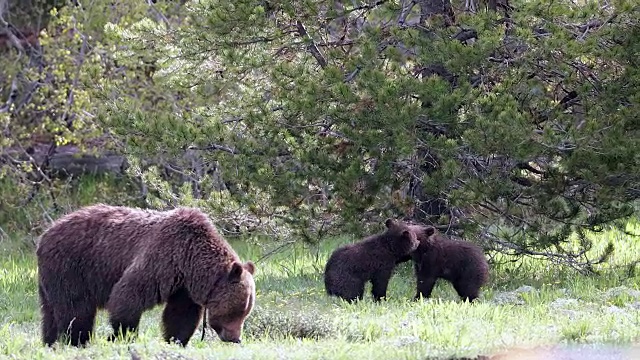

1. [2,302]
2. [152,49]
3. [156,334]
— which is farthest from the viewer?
[152,49]

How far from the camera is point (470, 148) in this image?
12.5 metres

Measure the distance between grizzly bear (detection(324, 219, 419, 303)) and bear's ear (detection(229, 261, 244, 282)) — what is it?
324cm

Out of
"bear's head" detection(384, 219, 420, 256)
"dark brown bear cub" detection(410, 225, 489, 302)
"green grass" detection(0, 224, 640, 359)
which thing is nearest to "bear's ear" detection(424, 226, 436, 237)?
"dark brown bear cub" detection(410, 225, 489, 302)

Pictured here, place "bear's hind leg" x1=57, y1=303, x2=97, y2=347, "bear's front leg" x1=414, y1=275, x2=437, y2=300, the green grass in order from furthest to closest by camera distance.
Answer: "bear's front leg" x1=414, y1=275, x2=437, y2=300, "bear's hind leg" x1=57, y1=303, x2=97, y2=347, the green grass

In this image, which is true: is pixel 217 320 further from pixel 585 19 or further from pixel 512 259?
pixel 512 259

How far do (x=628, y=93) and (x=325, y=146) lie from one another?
12.0 feet

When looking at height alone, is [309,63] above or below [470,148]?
above

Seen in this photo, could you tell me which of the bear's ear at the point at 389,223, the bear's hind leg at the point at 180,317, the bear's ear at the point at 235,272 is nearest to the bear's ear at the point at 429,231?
the bear's ear at the point at 389,223

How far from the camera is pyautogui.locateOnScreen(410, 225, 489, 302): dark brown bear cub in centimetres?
1212

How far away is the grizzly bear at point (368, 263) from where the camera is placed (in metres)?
12.0

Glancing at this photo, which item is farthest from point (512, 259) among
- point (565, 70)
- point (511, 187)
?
point (565, 70)

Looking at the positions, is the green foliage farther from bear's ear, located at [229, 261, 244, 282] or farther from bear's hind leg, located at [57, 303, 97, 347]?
bear's hind leg, located at [57, 303, 97, 347]

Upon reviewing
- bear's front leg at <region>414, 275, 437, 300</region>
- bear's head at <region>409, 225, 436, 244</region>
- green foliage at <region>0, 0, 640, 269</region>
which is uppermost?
green foliage at <region>0, 0, 640, 269</region>

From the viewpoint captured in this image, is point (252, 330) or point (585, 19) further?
point (585, 19)
